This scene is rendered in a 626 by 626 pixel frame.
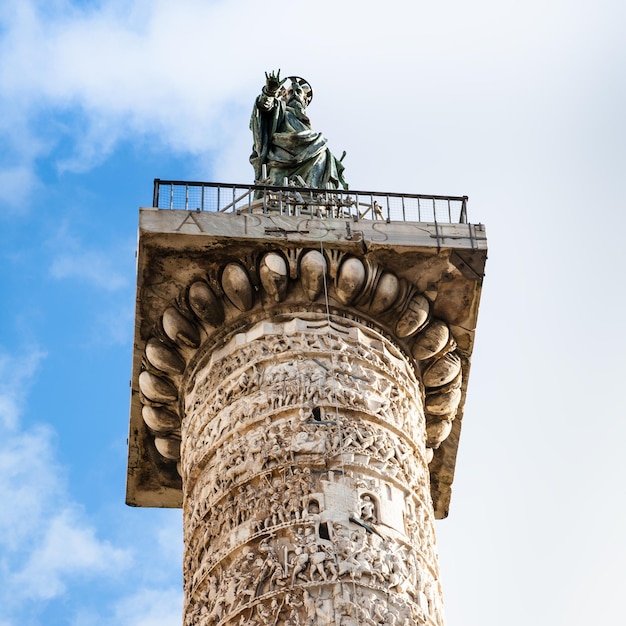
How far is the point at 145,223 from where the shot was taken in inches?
417

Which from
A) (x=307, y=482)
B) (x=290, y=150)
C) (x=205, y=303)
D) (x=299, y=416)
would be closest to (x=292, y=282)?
(x=205, y=303)

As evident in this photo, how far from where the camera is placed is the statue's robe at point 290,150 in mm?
12562

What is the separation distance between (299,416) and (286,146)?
3755 mm

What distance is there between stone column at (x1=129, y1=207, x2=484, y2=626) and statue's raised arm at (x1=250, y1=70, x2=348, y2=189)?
1654mm

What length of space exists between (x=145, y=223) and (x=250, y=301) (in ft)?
3.03

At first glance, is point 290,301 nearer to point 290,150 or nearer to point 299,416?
point 299,416

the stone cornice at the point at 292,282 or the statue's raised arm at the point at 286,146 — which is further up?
the statue's raised arm at the point at 286,146

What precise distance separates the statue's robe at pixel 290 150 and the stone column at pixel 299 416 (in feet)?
5.83

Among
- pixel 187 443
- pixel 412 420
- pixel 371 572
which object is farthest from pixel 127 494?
pixel 371 572

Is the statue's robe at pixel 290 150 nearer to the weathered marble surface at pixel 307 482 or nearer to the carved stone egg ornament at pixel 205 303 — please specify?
the carved stone egg ornament at pixel 205 303

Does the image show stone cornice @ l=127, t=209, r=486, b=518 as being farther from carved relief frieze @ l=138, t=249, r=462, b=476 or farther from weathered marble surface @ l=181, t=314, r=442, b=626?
weathered marble surface @ l=181, t=314, r=442, b=626

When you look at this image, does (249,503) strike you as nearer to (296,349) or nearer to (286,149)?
(296,349)

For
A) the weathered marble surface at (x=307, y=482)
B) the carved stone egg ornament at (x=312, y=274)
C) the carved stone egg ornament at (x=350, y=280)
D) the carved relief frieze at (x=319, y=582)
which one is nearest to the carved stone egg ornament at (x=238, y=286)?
the weathered marble surface at (x=307, y=482)

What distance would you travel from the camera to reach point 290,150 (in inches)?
503
